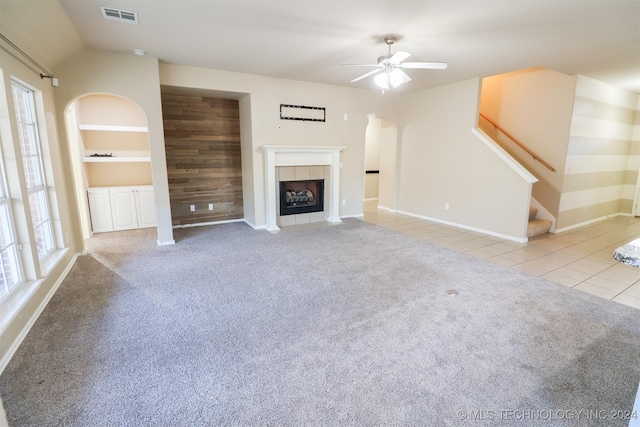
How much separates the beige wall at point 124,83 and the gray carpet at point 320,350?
1.55m

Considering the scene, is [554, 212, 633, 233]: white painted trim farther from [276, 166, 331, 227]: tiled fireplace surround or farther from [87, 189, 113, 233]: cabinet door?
[87, 189, 113, 233]: cabinet door

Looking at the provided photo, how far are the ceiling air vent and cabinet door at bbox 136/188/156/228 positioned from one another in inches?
120

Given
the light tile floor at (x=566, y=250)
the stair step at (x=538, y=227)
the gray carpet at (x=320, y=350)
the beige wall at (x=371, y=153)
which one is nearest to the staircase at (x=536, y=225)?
the stair step at (x=538, y=227)

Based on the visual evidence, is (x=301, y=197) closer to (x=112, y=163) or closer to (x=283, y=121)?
(x=283, y=121)

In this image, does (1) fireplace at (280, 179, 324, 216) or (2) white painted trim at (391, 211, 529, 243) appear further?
(1) fireplace at (280, 179, 324, 216)

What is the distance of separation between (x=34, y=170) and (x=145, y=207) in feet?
7.37

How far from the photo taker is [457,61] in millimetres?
4250

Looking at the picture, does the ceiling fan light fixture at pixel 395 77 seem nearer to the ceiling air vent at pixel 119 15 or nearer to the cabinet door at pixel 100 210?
the ceiling air vent at pixel 119 15

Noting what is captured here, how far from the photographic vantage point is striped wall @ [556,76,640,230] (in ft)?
17.1

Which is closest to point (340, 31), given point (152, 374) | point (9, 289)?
point (152, 374)

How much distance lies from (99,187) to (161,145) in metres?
1.90

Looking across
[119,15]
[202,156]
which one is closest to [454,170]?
[202,156]

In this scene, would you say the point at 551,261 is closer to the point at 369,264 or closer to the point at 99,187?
the point at 369,264

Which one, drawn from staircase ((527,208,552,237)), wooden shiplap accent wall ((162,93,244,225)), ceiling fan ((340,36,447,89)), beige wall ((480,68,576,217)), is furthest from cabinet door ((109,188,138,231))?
beige wall ((480,68,576,217))
